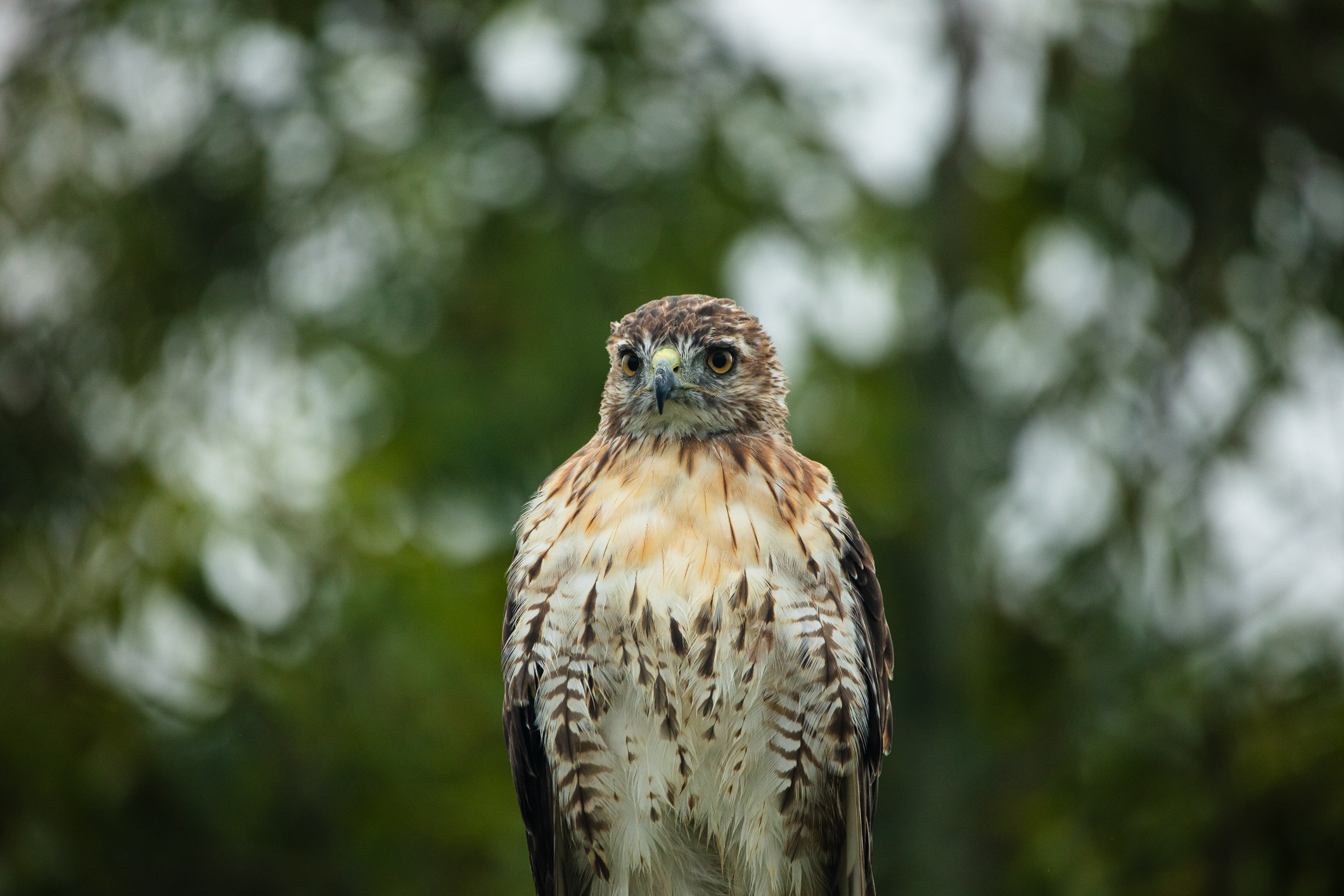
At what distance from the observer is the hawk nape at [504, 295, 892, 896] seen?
308 cm

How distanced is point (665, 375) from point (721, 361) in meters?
0.26

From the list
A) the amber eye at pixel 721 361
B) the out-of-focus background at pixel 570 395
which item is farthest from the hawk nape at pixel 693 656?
the out-of-focus background at pixel 570 395

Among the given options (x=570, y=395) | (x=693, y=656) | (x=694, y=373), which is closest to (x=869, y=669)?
(x=693, y=656)

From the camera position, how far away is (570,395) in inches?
323

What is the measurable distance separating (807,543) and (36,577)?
6.17 metres

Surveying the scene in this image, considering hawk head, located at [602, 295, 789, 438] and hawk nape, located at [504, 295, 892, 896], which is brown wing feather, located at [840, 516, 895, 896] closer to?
hawk nape, located at [504, 295, 892, 896]

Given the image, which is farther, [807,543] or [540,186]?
[540,186]

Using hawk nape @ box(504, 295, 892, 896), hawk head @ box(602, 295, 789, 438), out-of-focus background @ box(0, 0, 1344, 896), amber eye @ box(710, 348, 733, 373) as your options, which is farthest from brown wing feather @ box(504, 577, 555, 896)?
out-of-focus background @ box(0, 0, 1344, 896)

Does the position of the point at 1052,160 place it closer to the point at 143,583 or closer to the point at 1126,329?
the point at 1126,329

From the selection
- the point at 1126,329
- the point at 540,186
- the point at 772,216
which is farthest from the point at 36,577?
the point at 1126,329

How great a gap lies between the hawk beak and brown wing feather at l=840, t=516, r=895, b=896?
631mm

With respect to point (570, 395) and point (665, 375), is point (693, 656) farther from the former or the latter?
point (570, 395)

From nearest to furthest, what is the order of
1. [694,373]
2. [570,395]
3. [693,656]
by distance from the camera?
[693,656]
[694,373]
[570,395]

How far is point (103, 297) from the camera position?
8.40 metres
